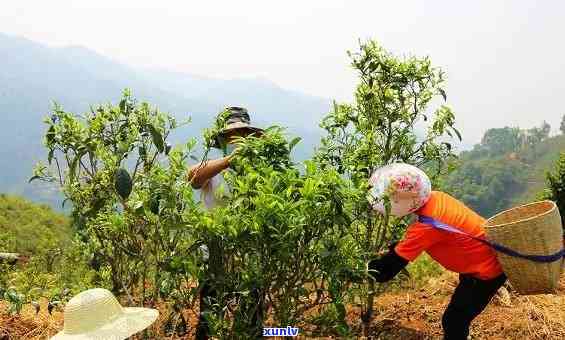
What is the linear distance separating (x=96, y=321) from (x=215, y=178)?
1114mm

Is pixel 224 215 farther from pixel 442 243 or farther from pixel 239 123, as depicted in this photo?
pixel 442 243

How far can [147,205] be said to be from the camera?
246 cm

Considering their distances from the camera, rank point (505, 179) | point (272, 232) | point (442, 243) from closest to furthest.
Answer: point (272, 232)
point (442, 243)
point (505, 179)

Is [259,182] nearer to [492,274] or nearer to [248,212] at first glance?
[248,212]

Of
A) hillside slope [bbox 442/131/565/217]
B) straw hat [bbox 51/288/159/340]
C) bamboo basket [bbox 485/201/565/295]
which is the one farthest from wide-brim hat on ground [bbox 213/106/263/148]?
hillside slope [bbox 442/131/565/217]

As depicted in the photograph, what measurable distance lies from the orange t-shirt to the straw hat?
5.04 ft

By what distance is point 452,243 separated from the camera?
333cm

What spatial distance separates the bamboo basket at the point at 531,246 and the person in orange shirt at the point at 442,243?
102mm

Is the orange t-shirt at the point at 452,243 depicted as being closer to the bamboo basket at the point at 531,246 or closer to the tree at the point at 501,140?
the bamboo basket at the point at 531,246

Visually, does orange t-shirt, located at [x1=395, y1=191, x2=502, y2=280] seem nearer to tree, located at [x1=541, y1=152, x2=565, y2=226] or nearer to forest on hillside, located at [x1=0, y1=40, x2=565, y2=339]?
forest on hillside, located at [x1=0, y1=40, x2=565, y2=339]

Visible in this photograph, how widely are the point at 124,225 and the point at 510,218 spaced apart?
2.61 meters

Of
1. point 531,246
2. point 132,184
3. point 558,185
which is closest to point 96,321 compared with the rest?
point 132,184

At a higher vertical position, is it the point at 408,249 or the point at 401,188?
the point at 401,188

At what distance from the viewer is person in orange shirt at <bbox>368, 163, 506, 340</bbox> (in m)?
3.22
